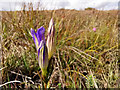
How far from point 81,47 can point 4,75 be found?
900 millimetres

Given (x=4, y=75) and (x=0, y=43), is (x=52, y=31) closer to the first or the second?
(x=4, y=75)

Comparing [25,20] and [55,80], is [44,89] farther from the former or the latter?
[25,20]

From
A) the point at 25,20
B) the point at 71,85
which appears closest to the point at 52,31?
the point at 71,85

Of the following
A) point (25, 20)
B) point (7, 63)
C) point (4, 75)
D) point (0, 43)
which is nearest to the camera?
point (4, 75)

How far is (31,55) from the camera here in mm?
1006

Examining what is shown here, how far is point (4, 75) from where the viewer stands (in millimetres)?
789

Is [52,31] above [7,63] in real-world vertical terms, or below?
above

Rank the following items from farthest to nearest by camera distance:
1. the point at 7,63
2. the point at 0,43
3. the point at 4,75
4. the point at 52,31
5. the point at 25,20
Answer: the point at 25,20
the point at 0,43
the point at 7,63
the point at 4,75
the point at 52,31

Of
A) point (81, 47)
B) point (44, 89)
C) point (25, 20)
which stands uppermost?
point (25, 20)

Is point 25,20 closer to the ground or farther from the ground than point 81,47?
farther from the ground

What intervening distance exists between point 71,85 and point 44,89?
19 centimetres

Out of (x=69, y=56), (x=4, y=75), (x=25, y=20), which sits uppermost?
(x=25, y=20)

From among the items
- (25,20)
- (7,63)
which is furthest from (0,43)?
(25,20)

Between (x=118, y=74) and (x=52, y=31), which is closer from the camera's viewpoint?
(x=52, y=31)
